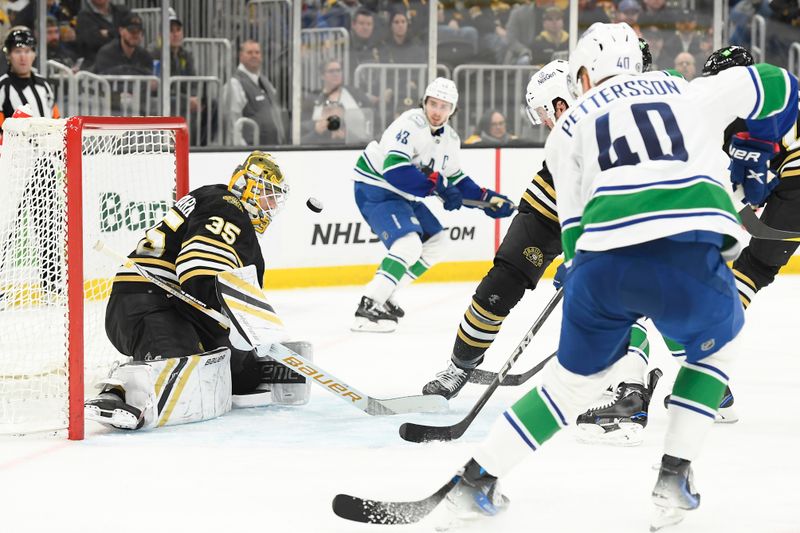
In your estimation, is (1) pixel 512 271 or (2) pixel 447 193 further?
(2) pixel 447 193

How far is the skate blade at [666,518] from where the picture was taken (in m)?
2.52

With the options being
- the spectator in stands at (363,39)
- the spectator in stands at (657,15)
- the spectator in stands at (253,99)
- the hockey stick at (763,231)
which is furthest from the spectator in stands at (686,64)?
the hockey stick at (763,231)

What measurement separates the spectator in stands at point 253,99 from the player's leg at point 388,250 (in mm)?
1278

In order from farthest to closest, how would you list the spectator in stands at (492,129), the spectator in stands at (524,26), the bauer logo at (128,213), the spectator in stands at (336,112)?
the spectator in stands at (524,26)
the spectator in stands at (492,129)
the spectator in stands at (336,112)
the bauer logo at (128,213)

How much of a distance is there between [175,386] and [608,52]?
1.52m

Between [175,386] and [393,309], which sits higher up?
[175,386]

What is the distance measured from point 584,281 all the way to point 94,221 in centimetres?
208

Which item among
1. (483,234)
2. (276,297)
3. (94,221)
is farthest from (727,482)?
(483,234)

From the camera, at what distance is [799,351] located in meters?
4.83

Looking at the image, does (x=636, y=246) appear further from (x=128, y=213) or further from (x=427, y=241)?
(x=427, y=241)

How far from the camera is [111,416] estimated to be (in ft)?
10.8

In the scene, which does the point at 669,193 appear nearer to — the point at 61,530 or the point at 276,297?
the point at 61,530

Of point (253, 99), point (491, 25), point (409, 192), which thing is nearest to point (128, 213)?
point (409, 192)

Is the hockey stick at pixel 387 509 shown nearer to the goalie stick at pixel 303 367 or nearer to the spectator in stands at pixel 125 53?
the goalie stick at pixel 303 367
